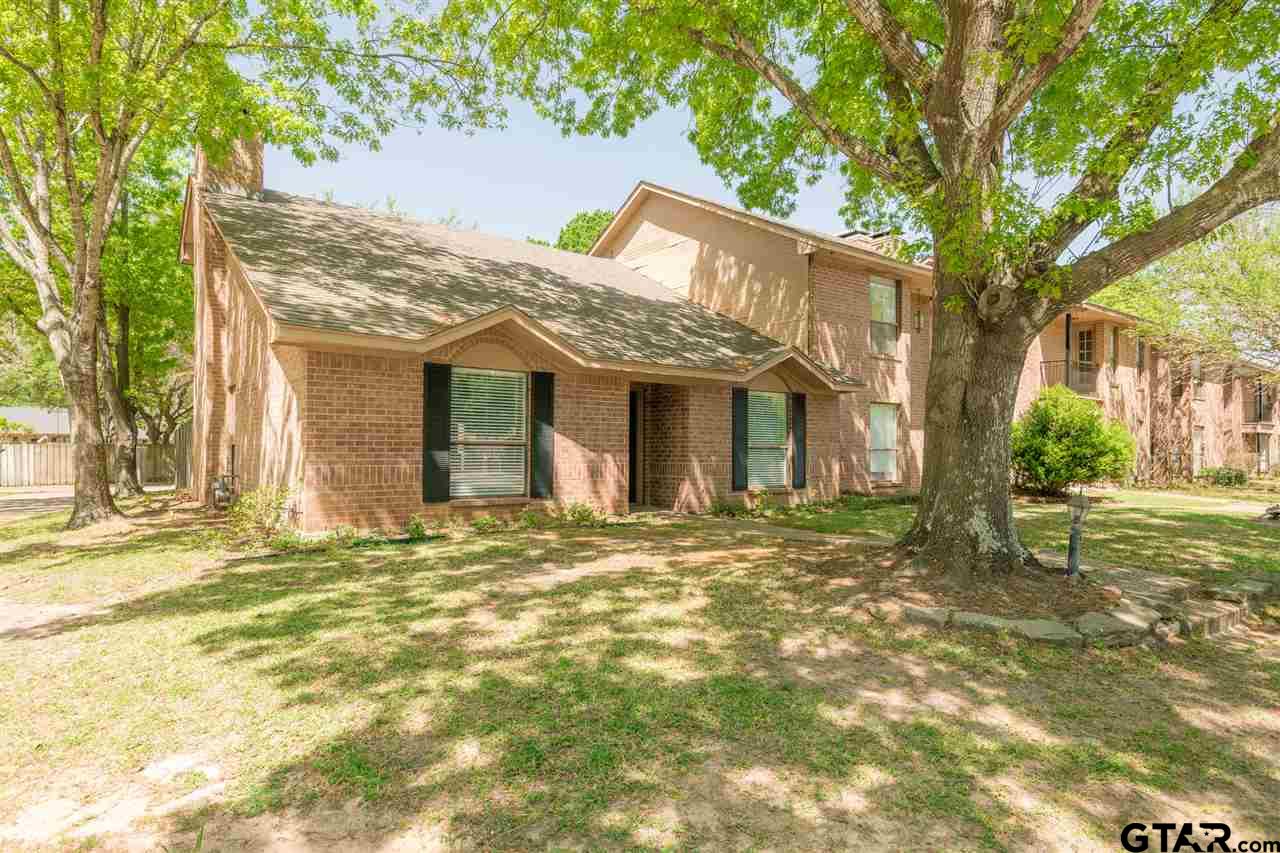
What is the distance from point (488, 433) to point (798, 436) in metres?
7.24

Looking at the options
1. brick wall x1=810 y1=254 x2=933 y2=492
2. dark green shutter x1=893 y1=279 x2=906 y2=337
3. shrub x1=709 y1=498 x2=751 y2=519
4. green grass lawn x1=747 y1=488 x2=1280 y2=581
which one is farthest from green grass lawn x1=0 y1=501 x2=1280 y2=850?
dark green shutter x1=893 y1=279 x2=906 y2=337

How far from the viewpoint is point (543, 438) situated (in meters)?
11.1

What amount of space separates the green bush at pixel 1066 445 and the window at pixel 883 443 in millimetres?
3273

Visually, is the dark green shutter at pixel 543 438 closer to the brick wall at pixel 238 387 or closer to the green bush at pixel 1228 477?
the brick wall at pixel 238 387

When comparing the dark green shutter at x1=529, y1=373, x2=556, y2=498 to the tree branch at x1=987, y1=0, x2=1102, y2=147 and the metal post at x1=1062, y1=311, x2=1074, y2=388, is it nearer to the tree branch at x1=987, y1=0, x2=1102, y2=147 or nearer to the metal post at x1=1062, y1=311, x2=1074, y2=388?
the tree branch at x1=987, y1=0, x2=1102, y2=147

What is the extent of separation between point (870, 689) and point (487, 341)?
8013mm

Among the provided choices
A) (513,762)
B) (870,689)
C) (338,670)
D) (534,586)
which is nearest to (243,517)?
(534,586)

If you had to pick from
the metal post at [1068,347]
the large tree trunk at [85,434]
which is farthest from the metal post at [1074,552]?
the metal post at [1068,347]

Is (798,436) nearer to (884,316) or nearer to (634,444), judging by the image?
(634,444)

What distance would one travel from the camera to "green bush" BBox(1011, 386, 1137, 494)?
16531 millimetres

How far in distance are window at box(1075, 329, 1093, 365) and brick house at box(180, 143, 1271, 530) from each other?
34.6 ft

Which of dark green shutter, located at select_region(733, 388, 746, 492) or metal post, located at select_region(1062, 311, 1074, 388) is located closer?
dark green shutter, located at select_region(733, 388, 746, 492)

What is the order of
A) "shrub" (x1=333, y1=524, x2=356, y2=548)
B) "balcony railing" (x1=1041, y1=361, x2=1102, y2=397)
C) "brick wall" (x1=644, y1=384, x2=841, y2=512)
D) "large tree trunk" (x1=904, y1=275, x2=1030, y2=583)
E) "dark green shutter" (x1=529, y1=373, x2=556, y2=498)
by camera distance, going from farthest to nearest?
1. "balcony railing" (x1=1041, y1=361, x2=1102, y2=397)
2. "brick wall" (x1=644, y1=384, x2=841, y2=512)
3. "dark green shutter" (x1=529, y1=373, x2=556, y2=498)
4. "shrub" (x1=333, y1=524, x2=356, y2=548)
5. "large tree trunk" (x1=904, y1=275, x2=1030, y2=583)

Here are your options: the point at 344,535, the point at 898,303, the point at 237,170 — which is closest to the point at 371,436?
the point at 344,535
